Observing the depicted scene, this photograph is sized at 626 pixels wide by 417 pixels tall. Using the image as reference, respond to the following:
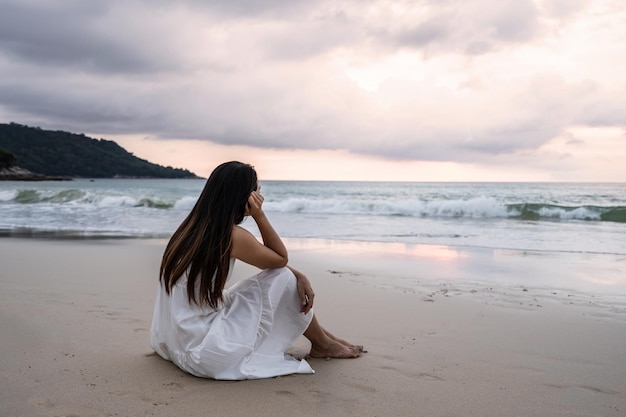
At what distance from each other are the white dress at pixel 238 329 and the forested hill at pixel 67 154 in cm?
10286

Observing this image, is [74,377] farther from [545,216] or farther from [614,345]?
[545,216]

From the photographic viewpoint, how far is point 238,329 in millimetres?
3248

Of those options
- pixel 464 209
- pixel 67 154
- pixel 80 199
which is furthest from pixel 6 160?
pixel 464 209

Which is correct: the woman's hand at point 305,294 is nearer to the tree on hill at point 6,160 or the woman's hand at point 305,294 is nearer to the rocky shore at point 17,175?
the rocky shore at point 17,175

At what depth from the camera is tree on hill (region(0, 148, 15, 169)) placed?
269ft

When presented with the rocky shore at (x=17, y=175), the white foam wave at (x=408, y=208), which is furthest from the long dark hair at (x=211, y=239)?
the rocky shore at (x=17, y=175)

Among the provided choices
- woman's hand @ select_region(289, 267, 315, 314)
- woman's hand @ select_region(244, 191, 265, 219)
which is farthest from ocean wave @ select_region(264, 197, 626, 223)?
woman's hand @ select_region(244, 191, 265, 219)

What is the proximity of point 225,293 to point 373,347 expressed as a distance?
1.26m

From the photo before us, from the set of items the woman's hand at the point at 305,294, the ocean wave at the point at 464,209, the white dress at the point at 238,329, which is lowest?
the white dress at the point at 238,329

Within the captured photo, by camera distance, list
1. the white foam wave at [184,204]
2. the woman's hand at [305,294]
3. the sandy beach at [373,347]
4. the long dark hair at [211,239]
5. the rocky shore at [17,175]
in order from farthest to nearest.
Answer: the rocky shore at [17,175] < the white foam wave at [184,204] < the woman's hand at [305,294] < the long dark hair at [211,239] < the sandy beach at [373,347]

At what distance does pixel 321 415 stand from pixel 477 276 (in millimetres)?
4967

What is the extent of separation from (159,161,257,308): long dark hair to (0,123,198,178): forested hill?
338 ft

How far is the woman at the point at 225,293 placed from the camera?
124 inches

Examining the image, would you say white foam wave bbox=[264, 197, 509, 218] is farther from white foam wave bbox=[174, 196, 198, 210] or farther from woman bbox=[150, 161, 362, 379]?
woman bbox=[150, 161, 362, 379]
